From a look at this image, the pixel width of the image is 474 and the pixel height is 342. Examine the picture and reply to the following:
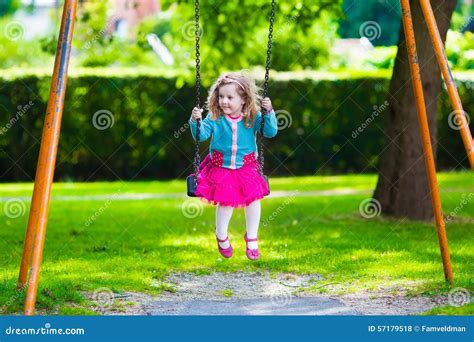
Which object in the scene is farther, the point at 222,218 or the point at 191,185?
A: the point at 222,218

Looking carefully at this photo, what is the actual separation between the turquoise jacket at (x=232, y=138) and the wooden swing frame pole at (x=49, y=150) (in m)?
1.08

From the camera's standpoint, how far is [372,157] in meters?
17.1

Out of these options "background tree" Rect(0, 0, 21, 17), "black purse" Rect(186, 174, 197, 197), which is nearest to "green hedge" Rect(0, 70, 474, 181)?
"black purse" Rect(186, 174, 197, 197)

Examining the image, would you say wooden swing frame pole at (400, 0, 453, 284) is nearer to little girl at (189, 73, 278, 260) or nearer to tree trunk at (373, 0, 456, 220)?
little girl at (189, 73, 278, 260)

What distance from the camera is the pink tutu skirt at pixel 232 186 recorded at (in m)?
6.75

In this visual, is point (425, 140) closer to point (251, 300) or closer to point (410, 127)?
point (251, 300)

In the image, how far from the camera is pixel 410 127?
1101 cm

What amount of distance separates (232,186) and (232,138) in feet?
1.12

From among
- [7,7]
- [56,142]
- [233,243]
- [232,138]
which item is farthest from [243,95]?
[7,7]

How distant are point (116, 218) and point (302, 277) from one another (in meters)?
4.27

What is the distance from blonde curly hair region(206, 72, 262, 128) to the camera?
6.85m
